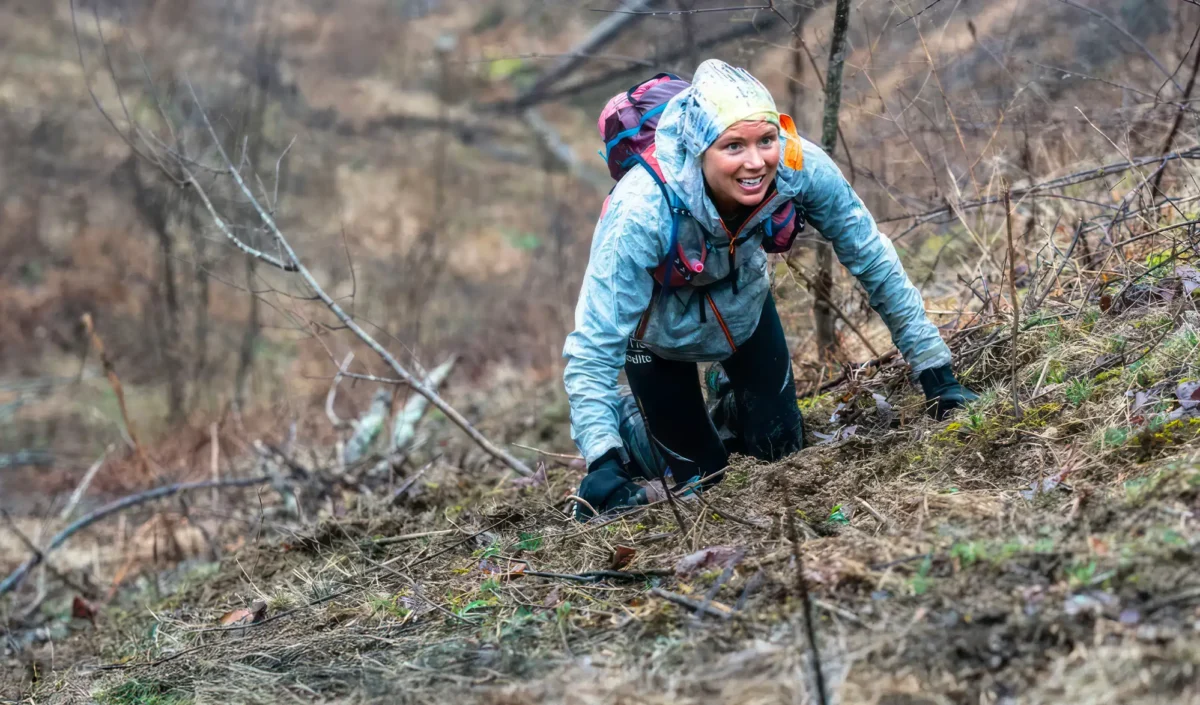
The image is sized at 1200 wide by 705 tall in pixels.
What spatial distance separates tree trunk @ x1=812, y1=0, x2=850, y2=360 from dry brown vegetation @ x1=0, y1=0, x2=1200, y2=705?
15 cm

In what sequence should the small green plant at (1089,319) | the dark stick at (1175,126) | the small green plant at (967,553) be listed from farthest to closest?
the dark stick at (1175,126)
the small green plant at (1089,319)
the small green plant at (967,553)

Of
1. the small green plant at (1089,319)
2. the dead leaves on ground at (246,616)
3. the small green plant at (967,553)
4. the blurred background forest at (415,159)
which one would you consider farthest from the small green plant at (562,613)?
the small green plant at (1089,319)

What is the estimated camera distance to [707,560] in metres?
2.79

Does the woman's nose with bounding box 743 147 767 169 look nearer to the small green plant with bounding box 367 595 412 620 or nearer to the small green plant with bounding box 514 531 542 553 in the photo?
the small green plant with bounding box 514 531 542 553

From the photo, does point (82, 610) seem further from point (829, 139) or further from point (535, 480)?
point (829, 139)

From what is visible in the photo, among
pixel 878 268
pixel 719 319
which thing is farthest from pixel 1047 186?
pixel 719 319

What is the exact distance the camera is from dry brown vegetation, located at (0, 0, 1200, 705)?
2246mm

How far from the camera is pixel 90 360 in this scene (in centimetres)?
1279

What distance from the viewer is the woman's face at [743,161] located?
317cm

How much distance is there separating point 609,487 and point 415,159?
49.6 ft

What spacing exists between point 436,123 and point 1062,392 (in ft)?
53.4

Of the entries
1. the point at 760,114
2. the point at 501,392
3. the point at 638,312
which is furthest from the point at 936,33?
the point at 501,392

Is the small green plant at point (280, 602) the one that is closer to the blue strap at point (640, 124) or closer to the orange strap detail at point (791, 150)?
the blue strap at point (640, 124)

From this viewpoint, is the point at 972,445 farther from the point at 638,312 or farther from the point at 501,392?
the point at 501,392
